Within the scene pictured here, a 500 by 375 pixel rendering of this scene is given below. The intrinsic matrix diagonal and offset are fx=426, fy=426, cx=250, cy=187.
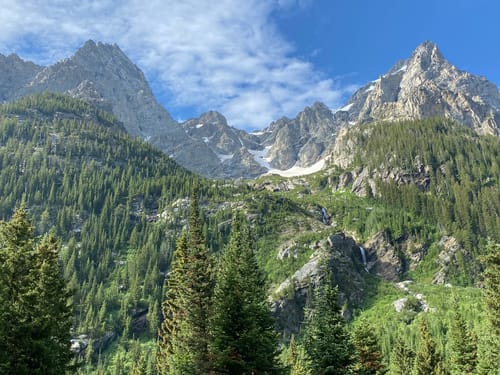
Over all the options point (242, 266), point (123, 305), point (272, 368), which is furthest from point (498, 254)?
point (123, 305)

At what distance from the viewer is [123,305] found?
479ft

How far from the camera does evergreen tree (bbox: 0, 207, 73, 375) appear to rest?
27062 mm

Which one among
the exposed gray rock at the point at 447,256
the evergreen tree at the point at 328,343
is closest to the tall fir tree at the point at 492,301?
the evergreen tree at the point at 328,343

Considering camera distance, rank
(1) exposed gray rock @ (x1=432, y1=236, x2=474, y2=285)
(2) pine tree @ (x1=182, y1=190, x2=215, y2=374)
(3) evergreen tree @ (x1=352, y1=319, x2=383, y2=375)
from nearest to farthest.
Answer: (2) pine tree @ (x1=182, y1=190, x2=215, y2=374), (3) evergreen tree @ (x1=352, y1=319, x2=383, y2=375), (1) exposed gray rock @ (x1=432, y1=236, x2=474, y2=285)

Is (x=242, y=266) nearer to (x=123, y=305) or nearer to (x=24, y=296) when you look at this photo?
(x=24, y=296)

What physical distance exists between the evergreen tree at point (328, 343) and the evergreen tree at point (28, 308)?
61.0 feet

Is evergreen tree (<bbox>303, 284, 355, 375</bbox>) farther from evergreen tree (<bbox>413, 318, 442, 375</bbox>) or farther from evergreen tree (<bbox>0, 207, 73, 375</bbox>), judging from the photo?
evergreen tree (<bbox>413, 318, 442, 375</bbox>)

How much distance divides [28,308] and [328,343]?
71.3ft

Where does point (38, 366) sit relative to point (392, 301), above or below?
below

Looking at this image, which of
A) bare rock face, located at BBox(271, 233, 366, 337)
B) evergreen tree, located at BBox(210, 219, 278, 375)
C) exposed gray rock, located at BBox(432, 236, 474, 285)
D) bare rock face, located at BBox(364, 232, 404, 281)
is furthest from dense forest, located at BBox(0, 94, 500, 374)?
bare rock face, located at BBox(364, 232, 404, 281)

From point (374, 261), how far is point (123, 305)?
376 feet

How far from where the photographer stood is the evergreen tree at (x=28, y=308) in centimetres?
2706

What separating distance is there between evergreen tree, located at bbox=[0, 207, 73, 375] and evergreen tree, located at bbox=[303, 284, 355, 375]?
1861cm

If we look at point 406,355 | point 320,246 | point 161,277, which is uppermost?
point 320,246
